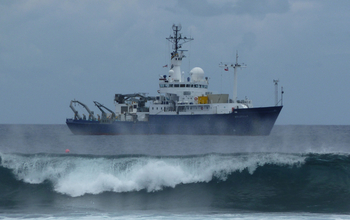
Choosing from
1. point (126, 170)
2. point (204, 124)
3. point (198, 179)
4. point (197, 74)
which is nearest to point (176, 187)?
point (198, 179)

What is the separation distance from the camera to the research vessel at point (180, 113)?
5856 centimetres

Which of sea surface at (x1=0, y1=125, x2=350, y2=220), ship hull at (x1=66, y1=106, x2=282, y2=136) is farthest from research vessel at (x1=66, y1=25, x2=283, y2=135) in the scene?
sea surface at (x1=0, y1=125, x2=350, y2=220)

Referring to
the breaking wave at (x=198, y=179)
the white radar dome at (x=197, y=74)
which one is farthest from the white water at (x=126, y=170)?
the white radar dome at (x=197, y=74)

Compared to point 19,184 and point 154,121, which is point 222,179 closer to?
point 19,184

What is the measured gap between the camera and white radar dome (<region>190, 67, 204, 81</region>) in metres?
66.9

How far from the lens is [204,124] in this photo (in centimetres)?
6041

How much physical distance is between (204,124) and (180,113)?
421cm

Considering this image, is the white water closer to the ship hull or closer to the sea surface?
the sea surface

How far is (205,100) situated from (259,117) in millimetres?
8106

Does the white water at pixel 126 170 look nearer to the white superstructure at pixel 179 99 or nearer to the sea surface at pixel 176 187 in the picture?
the sea surface at pixel 176 187

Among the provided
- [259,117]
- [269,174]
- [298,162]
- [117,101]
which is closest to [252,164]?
[269,174]

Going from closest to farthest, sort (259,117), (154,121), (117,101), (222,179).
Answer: (222,179) < (259,117) < (154,121) < (117,101)

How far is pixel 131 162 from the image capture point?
21.8 m

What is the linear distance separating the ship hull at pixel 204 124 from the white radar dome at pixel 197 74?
8.24m
